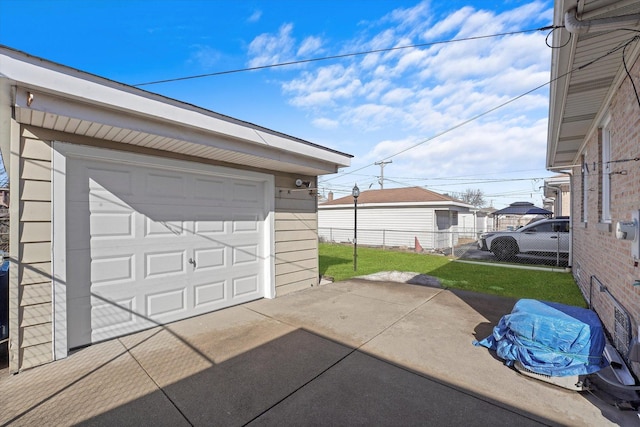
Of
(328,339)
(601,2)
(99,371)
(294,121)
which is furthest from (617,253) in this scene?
(294,121)

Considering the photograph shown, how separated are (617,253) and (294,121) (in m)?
9.59

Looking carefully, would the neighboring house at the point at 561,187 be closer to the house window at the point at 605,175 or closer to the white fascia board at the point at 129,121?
the house window at the point at 605,175

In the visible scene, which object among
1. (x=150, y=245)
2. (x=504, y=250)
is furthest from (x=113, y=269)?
(x=504, y=250)

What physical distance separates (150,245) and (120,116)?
68.0 inches

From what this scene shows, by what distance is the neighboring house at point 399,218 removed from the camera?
14.6 m

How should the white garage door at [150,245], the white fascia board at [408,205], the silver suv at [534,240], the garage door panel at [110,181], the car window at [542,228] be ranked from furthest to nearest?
1. the white fascia board at [408,205]
2. the car window at [542,228]
3. the silver suv at [534,240]
4. the garage door panel at [110,181]
5. the white garage door at [150,245]

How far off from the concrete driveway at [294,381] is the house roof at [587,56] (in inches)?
119

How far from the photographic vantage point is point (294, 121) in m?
10.7

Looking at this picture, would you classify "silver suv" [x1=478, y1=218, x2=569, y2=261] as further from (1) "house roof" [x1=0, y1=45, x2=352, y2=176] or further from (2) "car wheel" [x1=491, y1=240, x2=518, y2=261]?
(1) "house roof" [x1=0, y1=45, x2=352, y2=176]

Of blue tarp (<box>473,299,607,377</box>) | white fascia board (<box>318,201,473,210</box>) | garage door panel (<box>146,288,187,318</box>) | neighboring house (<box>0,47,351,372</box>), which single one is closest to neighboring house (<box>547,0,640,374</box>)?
blue tarp (<box>473,299,607,377</box>)

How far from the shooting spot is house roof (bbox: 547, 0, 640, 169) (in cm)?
210

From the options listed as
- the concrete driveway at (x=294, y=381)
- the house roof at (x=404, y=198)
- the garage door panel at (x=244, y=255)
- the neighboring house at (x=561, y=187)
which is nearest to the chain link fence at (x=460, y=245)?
the neighboring house at (x=561, y=187)

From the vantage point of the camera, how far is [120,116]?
298 centimetres

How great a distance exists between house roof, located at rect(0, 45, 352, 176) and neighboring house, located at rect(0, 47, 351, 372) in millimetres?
12
